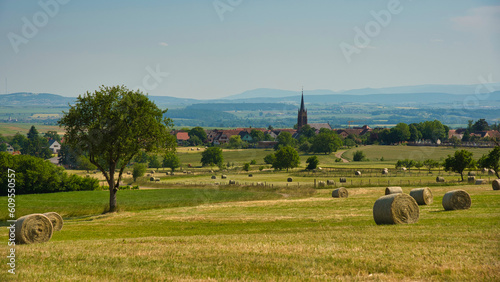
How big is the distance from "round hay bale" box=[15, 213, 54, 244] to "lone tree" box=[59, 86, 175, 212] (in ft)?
56.5

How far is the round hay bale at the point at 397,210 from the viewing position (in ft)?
75.8

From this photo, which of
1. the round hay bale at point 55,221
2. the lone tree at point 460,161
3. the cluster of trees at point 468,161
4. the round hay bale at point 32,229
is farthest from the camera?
the lone tree at point 460,161

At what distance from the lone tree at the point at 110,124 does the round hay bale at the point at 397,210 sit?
913 inches

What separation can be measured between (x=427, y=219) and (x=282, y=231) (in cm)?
738

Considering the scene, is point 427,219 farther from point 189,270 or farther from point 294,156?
point 294,156

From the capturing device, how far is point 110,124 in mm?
40531

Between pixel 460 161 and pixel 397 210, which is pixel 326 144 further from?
pixel 397 210

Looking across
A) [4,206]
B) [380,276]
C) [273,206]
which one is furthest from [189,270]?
[4,206]

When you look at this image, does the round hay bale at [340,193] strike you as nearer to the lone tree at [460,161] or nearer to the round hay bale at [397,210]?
the round hay bale at [397,210]

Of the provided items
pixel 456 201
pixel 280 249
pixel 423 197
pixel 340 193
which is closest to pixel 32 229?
pixel 280 249

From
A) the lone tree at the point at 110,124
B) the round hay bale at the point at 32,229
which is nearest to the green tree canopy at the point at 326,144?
the lone tree at the point at 110,124

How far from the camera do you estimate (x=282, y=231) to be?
23.9 metres

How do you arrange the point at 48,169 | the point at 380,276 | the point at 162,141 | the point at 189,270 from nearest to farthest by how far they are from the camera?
the point at 380,276 < the point at 189,270 < the point at 162,141 < the point at 48,169

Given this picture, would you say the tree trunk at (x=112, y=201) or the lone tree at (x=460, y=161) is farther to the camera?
the lone tree at (x=460, y=161)
